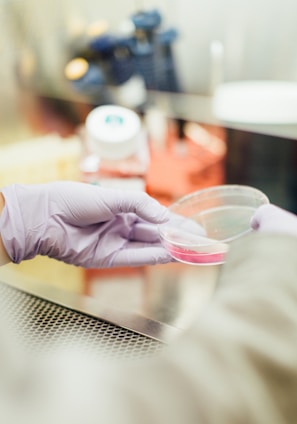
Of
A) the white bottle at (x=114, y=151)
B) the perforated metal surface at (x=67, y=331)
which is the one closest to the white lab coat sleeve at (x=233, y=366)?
the perforated metal surface at (x=67, y=331)

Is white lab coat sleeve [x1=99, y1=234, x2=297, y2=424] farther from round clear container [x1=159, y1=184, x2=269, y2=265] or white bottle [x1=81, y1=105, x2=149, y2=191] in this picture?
white bottle [x1=81, y1=105, x2=149, y2=191]

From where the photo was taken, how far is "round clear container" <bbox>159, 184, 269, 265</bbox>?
2.95ft

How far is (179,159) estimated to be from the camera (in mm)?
→ 1537

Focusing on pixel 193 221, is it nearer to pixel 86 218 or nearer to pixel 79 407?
pixel 86 218

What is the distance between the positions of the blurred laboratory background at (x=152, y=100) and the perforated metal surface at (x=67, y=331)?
10.4 inches

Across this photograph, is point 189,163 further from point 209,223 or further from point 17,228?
point 17,228

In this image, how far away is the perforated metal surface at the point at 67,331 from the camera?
784 mm

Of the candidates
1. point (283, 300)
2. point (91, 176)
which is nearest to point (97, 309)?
point (283, 300)

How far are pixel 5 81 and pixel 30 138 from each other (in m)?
0.31

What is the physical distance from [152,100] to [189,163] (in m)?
0.33

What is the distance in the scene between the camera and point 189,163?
1508 mm

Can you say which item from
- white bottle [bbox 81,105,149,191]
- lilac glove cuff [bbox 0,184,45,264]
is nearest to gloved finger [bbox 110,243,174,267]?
lilac glove cuff [bbox 0,184,45,264]

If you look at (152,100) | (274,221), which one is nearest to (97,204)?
(274,221)

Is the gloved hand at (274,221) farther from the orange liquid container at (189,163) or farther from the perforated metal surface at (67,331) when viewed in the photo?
the orange liquid container at (189,163)
